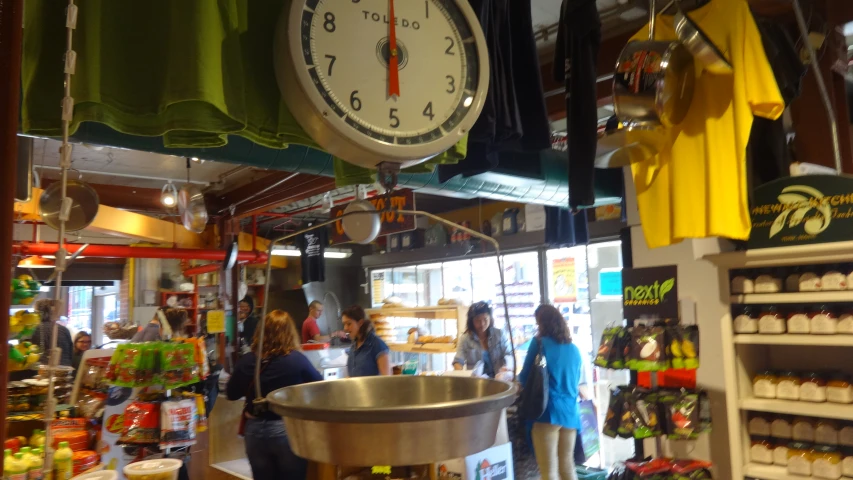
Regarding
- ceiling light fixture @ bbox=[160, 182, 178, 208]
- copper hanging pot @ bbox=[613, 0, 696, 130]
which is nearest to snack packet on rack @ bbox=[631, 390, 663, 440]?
copper hanging pot @ bbox=[613, 0, 696, 130]

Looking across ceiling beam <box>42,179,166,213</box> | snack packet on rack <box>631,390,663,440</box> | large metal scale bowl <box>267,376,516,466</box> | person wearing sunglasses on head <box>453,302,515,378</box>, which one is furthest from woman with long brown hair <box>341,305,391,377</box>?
ceiling beam <box>42,179,166,213</box>

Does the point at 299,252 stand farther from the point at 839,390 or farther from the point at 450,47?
the point at 450,47

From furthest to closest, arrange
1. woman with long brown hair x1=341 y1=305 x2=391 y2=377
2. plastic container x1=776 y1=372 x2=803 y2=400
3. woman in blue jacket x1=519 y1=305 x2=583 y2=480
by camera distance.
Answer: woman in blue jacket x1=519 y1=305 x2=583 y2=480
woman with long brown hair x1=341 y1=305 x2=391 y2=377
plastic container x1=776 y1=372 x2=803 y2=400

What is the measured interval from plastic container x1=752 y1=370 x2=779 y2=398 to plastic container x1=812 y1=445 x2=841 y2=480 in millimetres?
273

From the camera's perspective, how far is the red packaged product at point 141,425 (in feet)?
11.1

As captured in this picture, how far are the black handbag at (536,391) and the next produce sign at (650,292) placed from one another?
1972 millimetres

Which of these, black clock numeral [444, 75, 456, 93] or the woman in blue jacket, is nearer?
black clock numeral [444, 75, 456, 93]

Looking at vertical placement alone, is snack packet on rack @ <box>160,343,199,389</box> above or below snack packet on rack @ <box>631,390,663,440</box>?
above

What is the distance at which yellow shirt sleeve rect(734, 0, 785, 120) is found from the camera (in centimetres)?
218

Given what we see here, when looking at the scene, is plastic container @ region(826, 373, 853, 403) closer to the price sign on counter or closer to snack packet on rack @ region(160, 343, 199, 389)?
snack packet on rack @ region(160, 343, 199, 389)

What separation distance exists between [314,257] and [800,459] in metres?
6.33

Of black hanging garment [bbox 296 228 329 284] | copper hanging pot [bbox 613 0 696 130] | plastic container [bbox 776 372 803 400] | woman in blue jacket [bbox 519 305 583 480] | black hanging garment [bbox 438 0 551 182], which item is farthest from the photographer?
black hanging garment [bbox 296 228 329 284]

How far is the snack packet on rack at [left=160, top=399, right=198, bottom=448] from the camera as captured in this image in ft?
11.2

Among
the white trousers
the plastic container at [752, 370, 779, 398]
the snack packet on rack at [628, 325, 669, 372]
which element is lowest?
the white trousers
